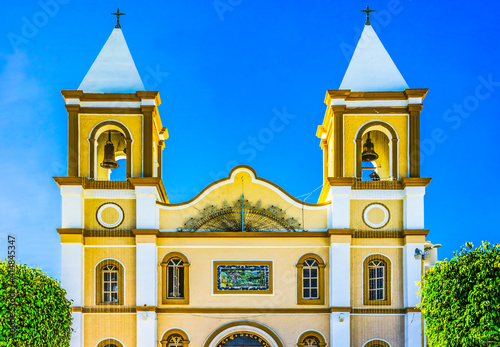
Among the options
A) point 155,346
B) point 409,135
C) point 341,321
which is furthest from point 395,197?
point 155,346

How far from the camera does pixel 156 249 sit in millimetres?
30359

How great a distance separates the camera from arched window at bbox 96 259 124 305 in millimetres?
30253

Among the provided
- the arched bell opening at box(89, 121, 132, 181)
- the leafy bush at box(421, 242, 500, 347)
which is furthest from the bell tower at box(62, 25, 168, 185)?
the leafy bush at box(421, 242, 500, 347)

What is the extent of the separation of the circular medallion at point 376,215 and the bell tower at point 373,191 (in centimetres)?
4

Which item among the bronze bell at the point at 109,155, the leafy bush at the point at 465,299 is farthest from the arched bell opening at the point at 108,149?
the leafy bush at the point at 465,299

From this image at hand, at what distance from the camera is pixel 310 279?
30.5 metres

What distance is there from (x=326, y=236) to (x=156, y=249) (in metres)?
6.16

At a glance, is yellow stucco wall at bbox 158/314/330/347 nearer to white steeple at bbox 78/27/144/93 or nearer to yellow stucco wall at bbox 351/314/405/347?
yellow stucco wall at bbox 351/314/405/347

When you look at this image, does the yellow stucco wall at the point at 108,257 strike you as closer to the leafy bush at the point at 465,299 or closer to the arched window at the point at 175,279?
the arched window at the point at 175,279

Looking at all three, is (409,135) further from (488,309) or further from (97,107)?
(97,107)

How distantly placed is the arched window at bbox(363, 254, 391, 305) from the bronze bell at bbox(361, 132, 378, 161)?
13.2 ft

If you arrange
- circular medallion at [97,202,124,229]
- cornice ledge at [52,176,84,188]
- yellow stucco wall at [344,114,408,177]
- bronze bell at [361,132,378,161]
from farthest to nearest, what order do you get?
bronze bell at [361,132,378,161], yellow stucco wall at [344,114,408,177], circular medallion at [97,202,124,229], cornice ledge at [52,176,84,188]

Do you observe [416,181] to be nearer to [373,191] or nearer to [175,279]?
[373,191]

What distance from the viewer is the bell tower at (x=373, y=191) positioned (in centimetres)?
3000
